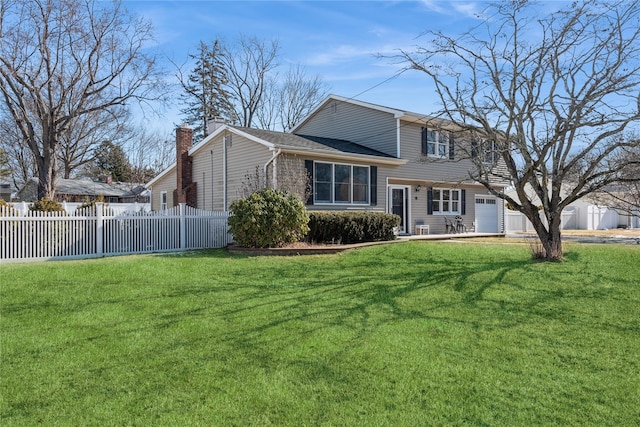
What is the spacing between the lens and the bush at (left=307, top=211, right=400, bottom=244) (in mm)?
12961

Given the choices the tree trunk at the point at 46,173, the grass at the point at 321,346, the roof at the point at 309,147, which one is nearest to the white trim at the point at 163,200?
the roof at the point at 309,147

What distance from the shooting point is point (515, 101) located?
9742 mm

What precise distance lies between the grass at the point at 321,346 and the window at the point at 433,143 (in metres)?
10.7

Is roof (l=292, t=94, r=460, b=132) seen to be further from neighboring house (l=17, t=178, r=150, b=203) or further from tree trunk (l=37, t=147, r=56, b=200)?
neighboring house (l=17, t=178, r=150, b=203)

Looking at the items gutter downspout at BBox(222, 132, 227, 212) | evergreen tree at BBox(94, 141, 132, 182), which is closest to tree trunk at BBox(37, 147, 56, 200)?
gutter downspout at BBox(222, 132, 227, 212)

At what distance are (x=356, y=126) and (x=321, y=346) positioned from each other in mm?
15549

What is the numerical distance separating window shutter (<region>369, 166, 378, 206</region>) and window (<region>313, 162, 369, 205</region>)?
0.16 meters

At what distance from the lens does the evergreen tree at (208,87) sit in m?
37.9

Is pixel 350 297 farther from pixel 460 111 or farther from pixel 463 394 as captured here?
pixel 460 111

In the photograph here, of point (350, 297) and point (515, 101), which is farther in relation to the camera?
point (515, 101)

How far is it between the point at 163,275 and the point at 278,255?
3462 millimetres

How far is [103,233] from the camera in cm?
1164

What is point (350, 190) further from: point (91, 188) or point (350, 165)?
point (91, 188)

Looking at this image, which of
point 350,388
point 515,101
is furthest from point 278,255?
point 350,388
